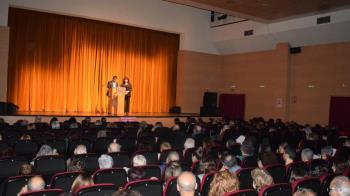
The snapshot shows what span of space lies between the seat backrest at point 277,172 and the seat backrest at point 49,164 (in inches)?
131

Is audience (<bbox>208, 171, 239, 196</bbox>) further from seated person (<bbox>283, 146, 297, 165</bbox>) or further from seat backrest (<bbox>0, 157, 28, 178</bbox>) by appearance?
seat backrest (<bbox>0, 157, 28, 178</bbox>)

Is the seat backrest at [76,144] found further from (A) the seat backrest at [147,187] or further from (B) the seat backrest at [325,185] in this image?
(B) the seat backrest at [325,185]

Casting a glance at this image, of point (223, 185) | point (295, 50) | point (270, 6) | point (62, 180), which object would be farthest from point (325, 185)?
point (295, 50)

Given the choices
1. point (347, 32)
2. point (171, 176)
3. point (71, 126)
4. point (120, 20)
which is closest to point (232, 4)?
point (347, 32)

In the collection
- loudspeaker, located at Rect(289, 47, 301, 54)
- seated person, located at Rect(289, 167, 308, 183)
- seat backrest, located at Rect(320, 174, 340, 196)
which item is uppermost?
loudspeaker, located at Rect(289, 47, 301, 54)

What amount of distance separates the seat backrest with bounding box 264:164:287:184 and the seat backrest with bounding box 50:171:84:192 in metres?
2.92

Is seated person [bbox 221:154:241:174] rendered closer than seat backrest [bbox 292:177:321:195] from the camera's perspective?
No

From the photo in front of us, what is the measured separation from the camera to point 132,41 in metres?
20.1

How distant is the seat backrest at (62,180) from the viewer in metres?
4.39

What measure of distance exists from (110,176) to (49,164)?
1421mm

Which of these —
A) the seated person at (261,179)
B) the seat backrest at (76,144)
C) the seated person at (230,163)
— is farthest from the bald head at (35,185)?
the seat backrest at (76,144)

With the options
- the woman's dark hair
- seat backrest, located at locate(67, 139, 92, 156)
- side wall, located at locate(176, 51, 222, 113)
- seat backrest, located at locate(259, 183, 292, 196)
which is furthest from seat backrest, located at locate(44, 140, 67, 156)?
side wall, located at locate(176, 51, 222, 113)

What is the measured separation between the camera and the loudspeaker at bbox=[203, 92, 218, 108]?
2114 cm

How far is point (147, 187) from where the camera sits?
413cm
